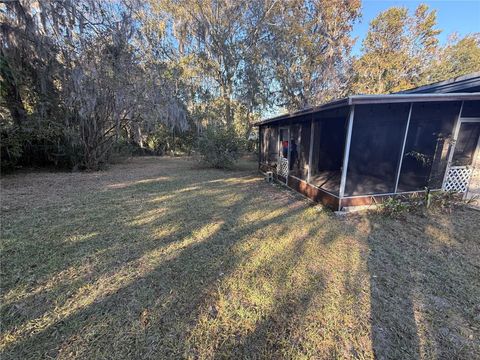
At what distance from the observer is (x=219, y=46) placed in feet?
48.3

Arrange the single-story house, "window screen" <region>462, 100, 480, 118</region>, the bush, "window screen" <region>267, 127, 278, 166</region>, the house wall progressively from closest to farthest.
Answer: the single-story house → the house wall → "window screen" <region>462, 100, 480, 118</region> → "window screen" <region>267, 127, 278, 166</region> → the bush

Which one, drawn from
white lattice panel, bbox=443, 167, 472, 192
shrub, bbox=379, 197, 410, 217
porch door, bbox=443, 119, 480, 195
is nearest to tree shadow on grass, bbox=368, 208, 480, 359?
shrub, bbox=379, 197, 410, 217

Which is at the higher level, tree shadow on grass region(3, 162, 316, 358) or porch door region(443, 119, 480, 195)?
porch door region(443, 119, 480, 195)

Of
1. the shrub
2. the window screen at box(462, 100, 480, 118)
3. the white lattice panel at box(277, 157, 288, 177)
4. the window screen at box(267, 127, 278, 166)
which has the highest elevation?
the window screen at box(462, 100, 480, 118)

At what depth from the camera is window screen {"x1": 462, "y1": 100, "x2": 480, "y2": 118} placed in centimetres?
487

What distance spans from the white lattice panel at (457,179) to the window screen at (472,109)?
1.24 metres

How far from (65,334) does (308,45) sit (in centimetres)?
1575

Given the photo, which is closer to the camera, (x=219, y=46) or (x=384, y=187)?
(x=384, y=187)

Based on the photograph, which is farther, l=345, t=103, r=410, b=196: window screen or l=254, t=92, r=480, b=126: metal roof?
l=345, t=103, r=410, b=196: window screen

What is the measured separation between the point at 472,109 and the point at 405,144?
1626 mm

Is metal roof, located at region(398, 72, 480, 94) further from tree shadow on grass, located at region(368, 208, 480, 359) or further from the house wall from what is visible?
tree shadow on grass, located at region(368, 208, 480, 359)

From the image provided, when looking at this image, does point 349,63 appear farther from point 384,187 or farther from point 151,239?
point 151,239

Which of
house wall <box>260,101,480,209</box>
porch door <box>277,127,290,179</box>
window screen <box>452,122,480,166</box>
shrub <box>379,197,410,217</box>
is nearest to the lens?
shrub <box>379,197,410,217</box>

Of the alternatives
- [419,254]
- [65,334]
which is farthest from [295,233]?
[65,334]
